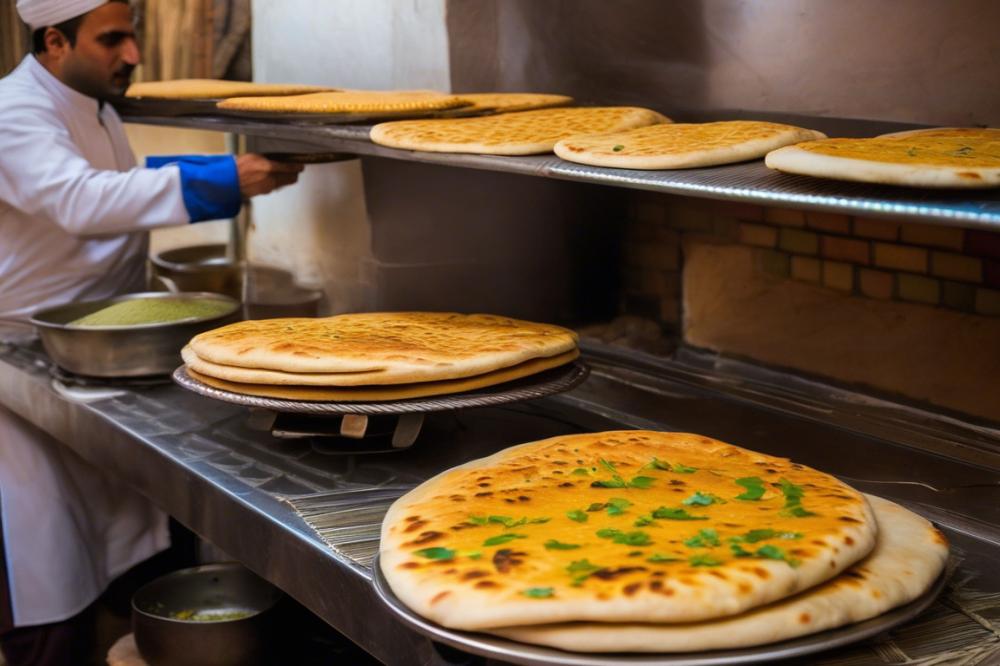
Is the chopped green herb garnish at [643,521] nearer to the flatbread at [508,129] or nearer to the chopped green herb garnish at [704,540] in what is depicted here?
the chopped green herb garnish at [704,540]

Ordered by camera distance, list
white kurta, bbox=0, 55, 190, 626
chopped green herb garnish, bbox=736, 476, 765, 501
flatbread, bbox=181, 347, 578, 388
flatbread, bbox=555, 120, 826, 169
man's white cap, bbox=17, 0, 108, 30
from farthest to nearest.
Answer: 1. man's white cap, bbox=17, 0, 108, 30
2. white kurta, bbox=0, 55, 190, 626
3. flatbread, bbox=181, 347, 578, 388
4. flatbread, bbox=555, 120, 826, 169
5. chopped green herb garnish, bbox=736, 476, 765, 501

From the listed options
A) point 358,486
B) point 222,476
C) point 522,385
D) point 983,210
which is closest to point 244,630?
point 222,476

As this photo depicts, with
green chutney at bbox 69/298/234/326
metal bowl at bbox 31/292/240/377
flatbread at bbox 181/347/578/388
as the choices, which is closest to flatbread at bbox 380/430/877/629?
flatbread at bbox 181/347/578/388

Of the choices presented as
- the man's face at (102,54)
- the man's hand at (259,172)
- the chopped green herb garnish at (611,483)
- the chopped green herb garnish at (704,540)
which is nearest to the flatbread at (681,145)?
the chopped green herb garnish at (611,483)

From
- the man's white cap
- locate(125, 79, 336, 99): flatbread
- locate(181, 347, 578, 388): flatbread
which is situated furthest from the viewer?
locate(125, 79, 336, 99): flatbread

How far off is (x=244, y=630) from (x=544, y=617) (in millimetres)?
1379

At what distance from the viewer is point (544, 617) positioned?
46.1 inches

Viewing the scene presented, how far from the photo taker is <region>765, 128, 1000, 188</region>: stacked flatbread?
4.54 ft

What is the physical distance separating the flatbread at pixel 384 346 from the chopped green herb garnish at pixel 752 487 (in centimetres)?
54

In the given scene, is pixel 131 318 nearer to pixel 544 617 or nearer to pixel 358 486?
pixel 358 486

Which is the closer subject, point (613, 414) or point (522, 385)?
point (522, 385)

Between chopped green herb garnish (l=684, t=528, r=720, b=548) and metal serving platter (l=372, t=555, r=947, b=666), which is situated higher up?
chopped green herb garnish (l=684, t=528, r=720, b=548)

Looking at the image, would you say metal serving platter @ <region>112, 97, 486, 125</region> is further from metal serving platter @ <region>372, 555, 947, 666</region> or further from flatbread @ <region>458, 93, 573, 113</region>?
metal serving platter @ <region>372, 555, 947, 666</region>

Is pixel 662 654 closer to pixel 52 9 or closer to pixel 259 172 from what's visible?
pixel 259 172
